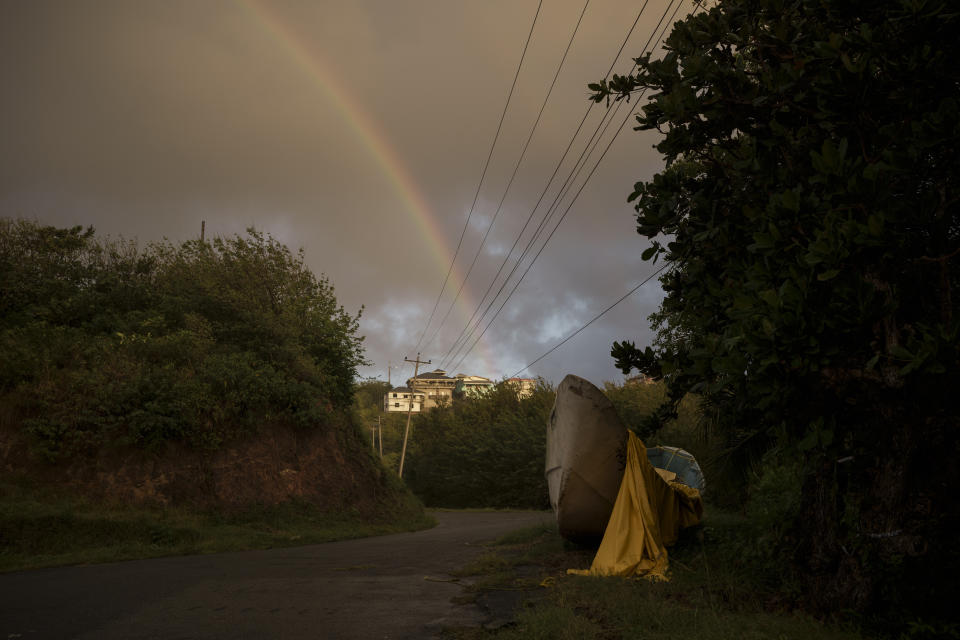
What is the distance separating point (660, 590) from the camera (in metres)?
6.31

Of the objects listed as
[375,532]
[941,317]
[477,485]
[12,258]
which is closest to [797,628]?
[941,317]

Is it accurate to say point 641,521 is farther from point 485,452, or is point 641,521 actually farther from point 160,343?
point 485,452

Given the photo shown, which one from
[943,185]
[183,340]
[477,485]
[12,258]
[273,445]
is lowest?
[477,485]

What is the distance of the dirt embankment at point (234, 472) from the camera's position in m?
15.0

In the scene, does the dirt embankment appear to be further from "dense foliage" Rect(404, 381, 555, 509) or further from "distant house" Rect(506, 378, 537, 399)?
"distant house" Rect(506, 378, 537, 399)

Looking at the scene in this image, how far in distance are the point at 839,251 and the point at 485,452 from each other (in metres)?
39.2

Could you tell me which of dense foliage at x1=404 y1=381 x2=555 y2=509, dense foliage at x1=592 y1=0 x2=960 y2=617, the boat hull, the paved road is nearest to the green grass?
the paved road

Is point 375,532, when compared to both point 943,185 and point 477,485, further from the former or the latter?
point 477,485

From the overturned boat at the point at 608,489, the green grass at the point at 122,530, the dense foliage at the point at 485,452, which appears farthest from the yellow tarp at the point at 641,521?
the dense foliage at the point at 485,452

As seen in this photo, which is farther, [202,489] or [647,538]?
[202,489]

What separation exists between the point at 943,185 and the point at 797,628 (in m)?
3.70

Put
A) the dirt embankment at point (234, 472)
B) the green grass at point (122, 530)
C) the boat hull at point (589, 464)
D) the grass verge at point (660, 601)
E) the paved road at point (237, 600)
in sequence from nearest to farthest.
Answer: the grass verge at point (660, 601) → the paved road at point (237, 600) → the boat hull at point (589, 464) → the green grass at point (122, 530) → the dirt embankment at point (234, 472)

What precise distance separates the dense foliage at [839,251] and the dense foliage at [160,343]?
15644 millimetres

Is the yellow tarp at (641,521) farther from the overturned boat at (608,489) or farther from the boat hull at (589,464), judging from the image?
the boat hull at (589,464)
